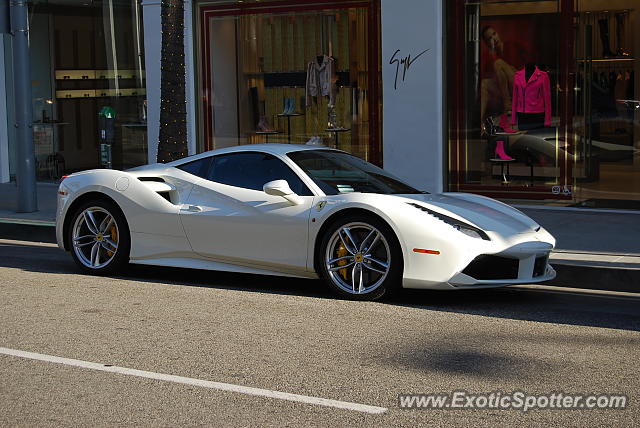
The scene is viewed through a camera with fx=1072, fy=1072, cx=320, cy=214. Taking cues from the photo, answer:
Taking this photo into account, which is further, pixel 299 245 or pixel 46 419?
pixel 299 245

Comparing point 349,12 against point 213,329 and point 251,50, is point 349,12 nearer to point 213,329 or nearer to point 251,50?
point 251,50

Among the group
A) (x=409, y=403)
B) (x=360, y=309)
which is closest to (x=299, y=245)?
(x=360, y=309)

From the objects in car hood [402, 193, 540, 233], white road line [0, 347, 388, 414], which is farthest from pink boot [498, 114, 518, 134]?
white road line [0, 347, 388, 414]

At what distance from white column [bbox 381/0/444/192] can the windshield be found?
5451 mm

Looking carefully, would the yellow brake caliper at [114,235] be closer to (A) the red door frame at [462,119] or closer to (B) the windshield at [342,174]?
(B) the windshield at [342,174]

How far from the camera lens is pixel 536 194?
14672 millimetres

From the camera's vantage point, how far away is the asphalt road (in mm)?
5410

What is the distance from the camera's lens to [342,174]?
923 cm

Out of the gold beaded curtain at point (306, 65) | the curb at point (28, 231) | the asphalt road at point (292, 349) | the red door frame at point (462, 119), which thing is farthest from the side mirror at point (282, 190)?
the gold beaded curtain at point (306, 65)

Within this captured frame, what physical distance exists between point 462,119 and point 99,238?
680 centimetres

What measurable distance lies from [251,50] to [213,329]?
33.5 ft

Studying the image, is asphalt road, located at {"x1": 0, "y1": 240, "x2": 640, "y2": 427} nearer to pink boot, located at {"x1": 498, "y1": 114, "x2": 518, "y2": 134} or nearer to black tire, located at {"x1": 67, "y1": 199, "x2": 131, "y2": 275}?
black tire, located at {"x1": 67, "y1": 199, "x2": 131, "y2": 275}

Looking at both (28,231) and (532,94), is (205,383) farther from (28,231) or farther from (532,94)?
(532,94)

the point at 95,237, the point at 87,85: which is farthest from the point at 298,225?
the point at 87,85
